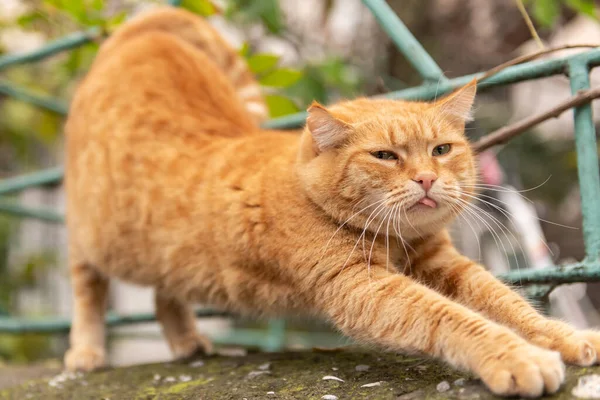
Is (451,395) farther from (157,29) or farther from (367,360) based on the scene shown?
(157,29)

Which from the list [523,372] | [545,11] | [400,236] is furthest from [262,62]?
[523,372]

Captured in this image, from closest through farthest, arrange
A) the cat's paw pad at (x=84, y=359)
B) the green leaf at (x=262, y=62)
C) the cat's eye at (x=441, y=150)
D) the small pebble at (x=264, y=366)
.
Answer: the cat's eye at (x=441, y=150) → the small pebble at (x=264, y=366) → the cat's paw pad at (x=84, y=359) → the green leaf at (x=262, y=62)

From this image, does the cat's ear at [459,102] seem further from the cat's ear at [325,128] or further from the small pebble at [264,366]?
the small pebble at [264,366]

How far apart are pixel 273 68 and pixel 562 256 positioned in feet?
9.78

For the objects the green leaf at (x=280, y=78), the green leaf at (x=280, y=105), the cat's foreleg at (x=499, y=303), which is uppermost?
the green leaf at (x=280, y=78)

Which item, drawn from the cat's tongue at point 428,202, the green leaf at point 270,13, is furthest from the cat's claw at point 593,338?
the green leaf at point 270,13

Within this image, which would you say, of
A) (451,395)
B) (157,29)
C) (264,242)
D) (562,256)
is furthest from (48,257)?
(451,395)

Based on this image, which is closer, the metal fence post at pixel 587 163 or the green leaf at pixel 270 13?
the metal fence post at pixel 587 163

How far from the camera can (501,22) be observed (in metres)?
4.27

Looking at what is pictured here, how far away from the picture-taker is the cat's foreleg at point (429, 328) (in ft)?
3.34

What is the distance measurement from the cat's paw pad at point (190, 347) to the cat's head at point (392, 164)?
1080mm

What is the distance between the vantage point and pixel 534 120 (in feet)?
5.38

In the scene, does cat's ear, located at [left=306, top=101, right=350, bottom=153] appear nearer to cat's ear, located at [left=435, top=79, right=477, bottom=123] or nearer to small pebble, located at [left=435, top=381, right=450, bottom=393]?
cat's ear, located at [left=435, top=79, right=477, bottom=123]

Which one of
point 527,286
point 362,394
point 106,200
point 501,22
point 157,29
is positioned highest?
point 501,22
